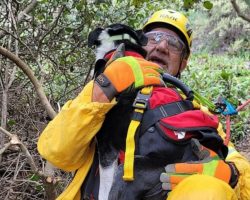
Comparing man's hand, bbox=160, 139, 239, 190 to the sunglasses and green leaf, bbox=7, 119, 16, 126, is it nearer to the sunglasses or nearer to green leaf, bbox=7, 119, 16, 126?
the sunglasses

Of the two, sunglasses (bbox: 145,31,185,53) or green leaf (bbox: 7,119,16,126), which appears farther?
green leaf (bbox: 7,119,16,126)

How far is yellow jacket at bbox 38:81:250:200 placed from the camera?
6.23ft

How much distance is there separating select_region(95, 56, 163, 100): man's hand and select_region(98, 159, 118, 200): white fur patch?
0.31 metres

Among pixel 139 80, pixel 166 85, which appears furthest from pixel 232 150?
pixel 139 80

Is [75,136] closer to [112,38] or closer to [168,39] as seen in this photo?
[112,38]

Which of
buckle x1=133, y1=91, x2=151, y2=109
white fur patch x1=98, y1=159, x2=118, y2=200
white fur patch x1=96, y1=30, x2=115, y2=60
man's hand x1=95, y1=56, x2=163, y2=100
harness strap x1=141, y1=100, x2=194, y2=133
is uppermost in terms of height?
white fur patch x1=96, y1=30, x2=115, y2=60

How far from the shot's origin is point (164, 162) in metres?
2.00

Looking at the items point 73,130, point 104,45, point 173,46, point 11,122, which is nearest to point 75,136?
point 73,130

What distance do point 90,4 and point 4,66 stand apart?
1.05 metres

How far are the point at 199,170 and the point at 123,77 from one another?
489 mm

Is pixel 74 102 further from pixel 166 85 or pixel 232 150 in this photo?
pixel 232 150

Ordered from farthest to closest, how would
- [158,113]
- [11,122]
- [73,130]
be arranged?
[11,122]
[158,113]
[73,130]

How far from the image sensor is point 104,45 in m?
2.17

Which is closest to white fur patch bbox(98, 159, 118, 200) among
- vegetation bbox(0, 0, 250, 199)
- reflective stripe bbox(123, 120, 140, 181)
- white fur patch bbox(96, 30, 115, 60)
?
reflective stripe bbox(123, 120, 140, 181)
